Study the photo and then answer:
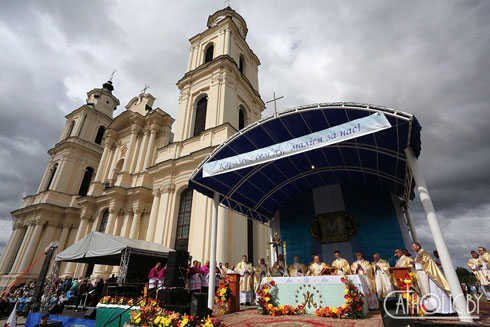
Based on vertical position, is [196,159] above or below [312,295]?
above

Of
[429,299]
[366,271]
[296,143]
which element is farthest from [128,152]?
[429,299]

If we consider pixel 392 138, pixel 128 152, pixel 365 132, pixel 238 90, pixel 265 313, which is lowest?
pixel 265 313

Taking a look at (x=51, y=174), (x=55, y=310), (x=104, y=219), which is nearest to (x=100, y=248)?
→ (x=55, y=310)

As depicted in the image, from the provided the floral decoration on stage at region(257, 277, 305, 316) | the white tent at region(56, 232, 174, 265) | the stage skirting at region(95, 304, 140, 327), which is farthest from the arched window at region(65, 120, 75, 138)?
the floral decoration on stage at region(257, 277, 305, 316)

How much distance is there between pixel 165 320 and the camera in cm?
480

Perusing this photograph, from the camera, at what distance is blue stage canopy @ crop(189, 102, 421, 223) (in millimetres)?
7026

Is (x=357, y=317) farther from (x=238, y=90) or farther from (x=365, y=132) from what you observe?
(x=238, y=90)

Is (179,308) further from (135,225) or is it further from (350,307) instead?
(135,225)

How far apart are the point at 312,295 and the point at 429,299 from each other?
Answer: 2636mm

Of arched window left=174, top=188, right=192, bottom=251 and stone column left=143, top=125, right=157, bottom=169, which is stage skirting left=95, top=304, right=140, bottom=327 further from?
stone column left=143, top=125, right=157, bottom=169

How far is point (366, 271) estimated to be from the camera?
7727 millimetres

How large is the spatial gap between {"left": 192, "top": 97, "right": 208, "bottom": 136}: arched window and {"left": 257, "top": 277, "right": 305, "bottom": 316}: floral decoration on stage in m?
12.8

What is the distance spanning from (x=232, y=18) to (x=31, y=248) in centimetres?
2908

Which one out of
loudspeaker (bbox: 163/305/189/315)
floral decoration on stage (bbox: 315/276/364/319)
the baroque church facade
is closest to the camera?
loudspeaker (bbox: 163/305/189/315)
